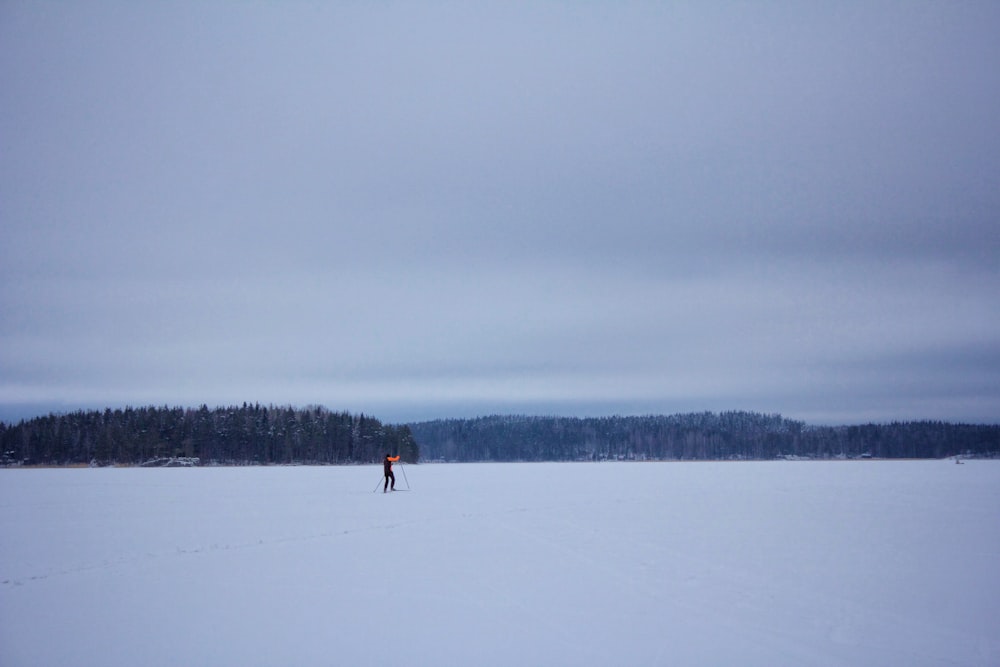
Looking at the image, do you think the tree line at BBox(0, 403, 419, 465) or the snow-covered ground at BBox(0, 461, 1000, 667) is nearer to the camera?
the snow-covered ground at BBox(0, 461, 1000, 667)

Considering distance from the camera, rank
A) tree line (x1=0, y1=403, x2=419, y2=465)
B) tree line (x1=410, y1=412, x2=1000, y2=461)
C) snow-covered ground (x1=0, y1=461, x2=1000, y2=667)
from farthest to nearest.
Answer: tree line (x1=410, y1=412, x2=1000, y2=461), tree line (x1=0, y1=403, x2=419, y2=465), snow-covered ground (x1=0, y1=461, x2=1000, y2=667)

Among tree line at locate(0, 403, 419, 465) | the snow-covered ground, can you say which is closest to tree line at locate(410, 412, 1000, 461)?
tree line at locate(0, 403, 419, 465)

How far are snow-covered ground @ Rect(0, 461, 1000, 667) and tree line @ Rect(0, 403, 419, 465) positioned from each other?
75523 millimetres

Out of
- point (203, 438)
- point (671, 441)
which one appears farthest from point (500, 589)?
point (671, 441)

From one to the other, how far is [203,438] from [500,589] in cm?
9133

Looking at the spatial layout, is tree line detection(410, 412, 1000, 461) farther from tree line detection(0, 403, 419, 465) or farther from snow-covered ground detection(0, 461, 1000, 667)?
snow-covered ground detection(0, 461, 1000, 667)

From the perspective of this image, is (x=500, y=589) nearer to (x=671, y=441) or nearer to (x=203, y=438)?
(x=203, y=438)

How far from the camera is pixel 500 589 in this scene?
9.11 metres

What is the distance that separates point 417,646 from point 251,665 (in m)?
1.54

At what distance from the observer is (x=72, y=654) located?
6.49 meters

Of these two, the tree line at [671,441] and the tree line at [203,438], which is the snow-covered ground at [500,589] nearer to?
the tree line at [203,438]

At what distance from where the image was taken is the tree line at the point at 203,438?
8494 cm

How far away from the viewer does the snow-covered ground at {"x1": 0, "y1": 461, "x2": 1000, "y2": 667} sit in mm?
6738

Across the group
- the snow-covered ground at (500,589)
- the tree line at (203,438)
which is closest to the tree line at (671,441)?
the tree line at (203,438)
